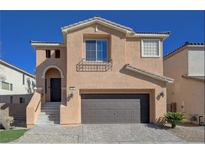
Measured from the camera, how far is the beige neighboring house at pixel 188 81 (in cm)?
1770

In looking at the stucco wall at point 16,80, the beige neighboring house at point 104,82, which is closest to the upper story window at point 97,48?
the beige neighboring house at point 104,82

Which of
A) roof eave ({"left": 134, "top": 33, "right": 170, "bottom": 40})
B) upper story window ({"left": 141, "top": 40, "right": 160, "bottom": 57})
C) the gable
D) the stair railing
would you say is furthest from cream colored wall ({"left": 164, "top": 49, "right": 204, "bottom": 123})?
the stair railing

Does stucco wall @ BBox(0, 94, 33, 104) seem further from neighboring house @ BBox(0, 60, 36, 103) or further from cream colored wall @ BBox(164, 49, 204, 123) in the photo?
cream colored wall @ BBox(164, 49, 204, 123)

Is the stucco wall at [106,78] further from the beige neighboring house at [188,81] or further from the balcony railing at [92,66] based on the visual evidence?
the beige neighboring house at [188,81]

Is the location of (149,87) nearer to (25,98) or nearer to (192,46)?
(192,46)

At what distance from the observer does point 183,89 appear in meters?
19.9

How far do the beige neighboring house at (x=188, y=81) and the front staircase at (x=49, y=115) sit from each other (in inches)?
381

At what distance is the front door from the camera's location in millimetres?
20516

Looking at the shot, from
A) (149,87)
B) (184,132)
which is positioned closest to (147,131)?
(184,132)

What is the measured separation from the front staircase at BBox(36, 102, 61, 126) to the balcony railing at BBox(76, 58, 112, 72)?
344cm

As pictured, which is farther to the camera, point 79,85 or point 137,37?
point 137,37

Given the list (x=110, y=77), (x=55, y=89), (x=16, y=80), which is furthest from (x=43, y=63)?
(x=16, y=80)

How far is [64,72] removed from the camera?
1967cm

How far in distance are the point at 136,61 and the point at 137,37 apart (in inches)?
72.0
